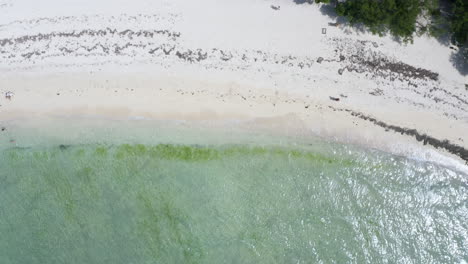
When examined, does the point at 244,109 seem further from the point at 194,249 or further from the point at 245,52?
the point at 194,249

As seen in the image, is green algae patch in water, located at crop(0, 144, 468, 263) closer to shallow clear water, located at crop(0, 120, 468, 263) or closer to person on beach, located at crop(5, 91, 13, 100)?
shallow clear water, located at crop(0, 120, 468, 263)

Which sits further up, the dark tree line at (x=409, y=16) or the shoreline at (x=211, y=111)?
the dark tree line at (x=409, y=16)

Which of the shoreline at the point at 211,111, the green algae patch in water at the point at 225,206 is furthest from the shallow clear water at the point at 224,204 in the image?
the shoreline at the point at 211,111

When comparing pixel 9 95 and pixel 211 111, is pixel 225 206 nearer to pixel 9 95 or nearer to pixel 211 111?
pixel 211 111

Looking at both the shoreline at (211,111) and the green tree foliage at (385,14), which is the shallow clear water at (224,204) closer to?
the shoreline at (211,111)

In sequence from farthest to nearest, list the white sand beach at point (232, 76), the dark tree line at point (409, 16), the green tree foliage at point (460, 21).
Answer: the white sand beach at point (232, 76) → the dark tree line at point (409, 16) → the green tree foliage at point (460, 21)

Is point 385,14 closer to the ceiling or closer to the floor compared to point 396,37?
closer to the ceiling

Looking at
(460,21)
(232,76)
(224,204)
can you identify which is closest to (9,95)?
(232,76)

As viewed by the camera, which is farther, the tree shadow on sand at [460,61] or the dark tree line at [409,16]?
the tree shadow on sand at [460,61]
